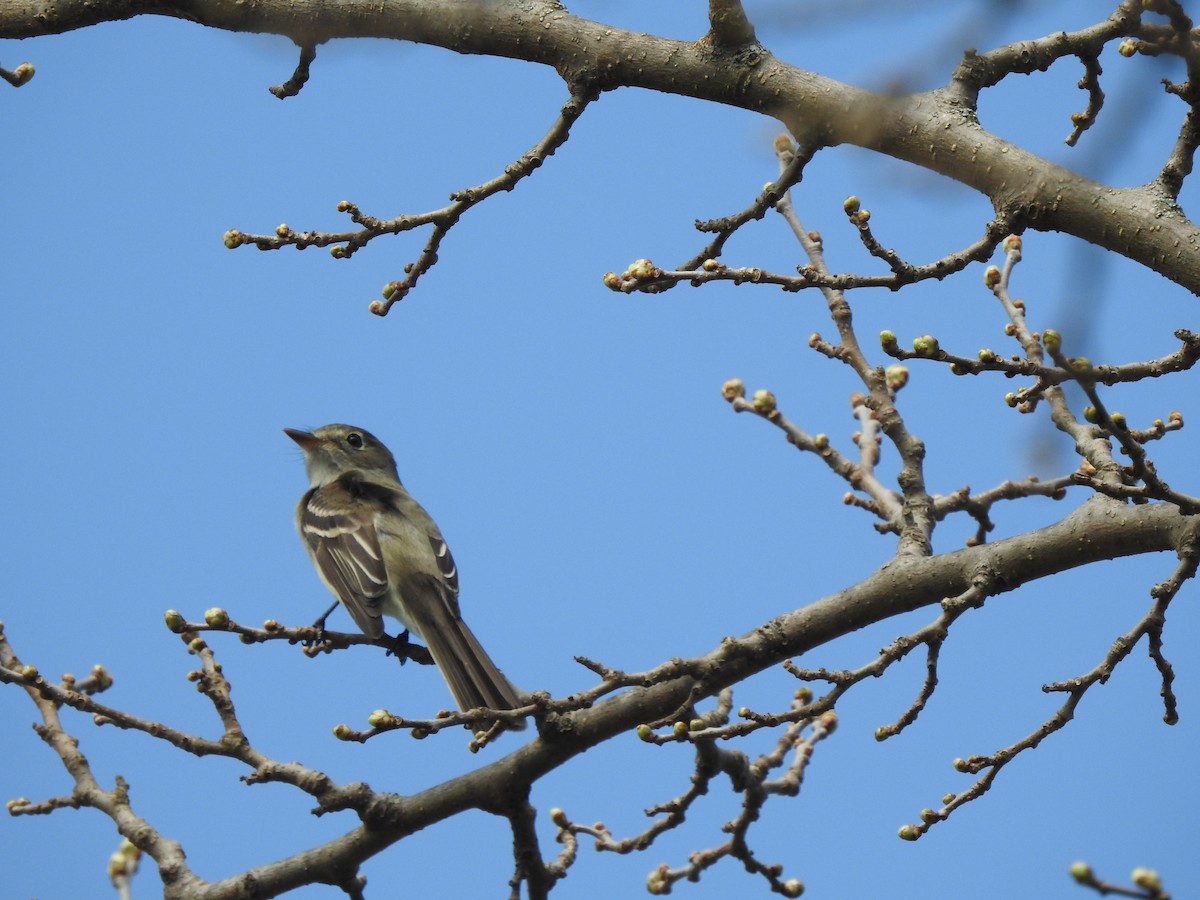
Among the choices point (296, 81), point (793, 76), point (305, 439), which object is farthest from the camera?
point (305, 439)

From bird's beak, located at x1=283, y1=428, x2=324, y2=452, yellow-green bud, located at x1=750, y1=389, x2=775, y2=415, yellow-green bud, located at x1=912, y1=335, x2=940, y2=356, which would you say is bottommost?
yellow-green bud, located at x1=912, y1=335, x2=940, y2=356

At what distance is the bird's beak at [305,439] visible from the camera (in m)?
9.51

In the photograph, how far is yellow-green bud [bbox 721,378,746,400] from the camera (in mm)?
6453

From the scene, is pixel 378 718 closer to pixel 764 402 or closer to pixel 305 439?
pixel 764 402

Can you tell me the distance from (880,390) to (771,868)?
2011 mm

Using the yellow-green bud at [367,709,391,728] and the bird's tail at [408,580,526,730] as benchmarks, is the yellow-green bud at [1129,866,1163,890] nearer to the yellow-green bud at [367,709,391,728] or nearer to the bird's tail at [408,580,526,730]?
the yellow-green bud at [367,709,391,728]

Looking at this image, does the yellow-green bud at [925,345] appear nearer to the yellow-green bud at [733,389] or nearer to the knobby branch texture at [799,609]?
the knobby branch texture at [799,609]

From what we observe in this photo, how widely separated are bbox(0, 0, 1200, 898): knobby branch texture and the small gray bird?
118cm

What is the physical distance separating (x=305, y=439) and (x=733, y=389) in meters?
4.10

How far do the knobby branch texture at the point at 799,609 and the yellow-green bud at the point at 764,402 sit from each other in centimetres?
62

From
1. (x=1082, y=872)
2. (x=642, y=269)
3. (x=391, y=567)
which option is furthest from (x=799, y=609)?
(x=391, y=567)

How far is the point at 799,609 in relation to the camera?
4.73m

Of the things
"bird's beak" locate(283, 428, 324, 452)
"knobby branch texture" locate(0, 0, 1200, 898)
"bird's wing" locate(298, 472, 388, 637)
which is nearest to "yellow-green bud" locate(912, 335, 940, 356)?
"knobby branch texture" locate(0, 0, 1200, 898)

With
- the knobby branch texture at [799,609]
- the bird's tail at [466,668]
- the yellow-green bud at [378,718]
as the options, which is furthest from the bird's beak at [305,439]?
the yellow-green bud at [378,718]
